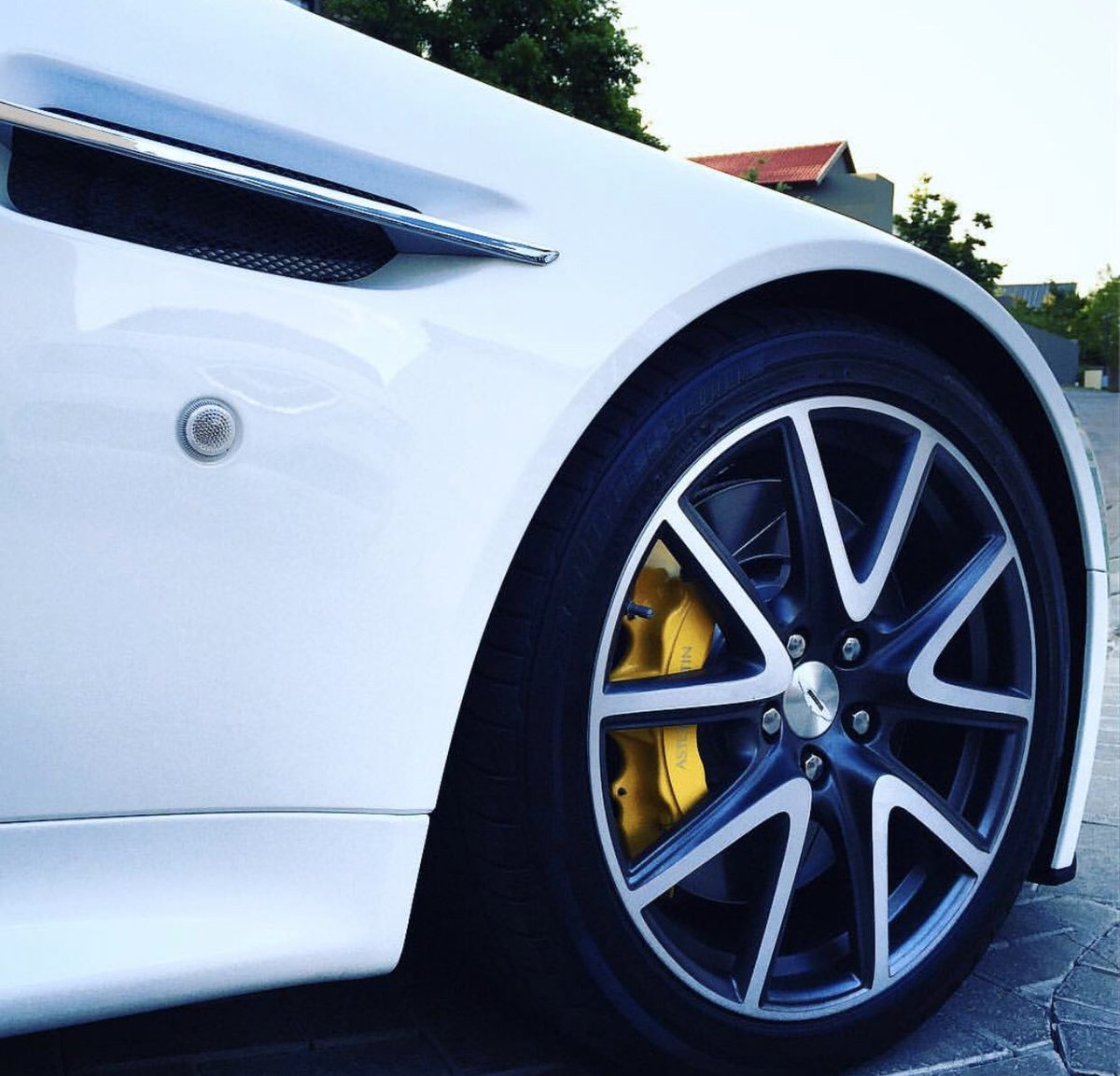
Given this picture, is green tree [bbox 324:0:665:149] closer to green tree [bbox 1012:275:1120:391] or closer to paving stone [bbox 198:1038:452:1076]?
paving stone [bbox 198:1038:452:1076]

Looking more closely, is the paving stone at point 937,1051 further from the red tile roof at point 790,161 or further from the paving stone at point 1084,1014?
the red tile roof at point 790,161

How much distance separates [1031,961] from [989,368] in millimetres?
891

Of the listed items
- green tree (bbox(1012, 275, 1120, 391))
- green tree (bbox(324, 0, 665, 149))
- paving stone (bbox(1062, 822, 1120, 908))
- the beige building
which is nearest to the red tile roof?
the beige building

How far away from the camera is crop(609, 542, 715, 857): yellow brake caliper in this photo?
1.52 metres

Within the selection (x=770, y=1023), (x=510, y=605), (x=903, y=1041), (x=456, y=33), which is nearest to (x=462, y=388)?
(x=510, y=605)

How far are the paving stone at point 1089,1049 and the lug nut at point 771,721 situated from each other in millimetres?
602

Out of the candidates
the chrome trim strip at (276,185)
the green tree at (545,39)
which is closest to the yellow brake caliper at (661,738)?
the chrome trim strip at (276,185)

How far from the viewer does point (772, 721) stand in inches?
58.5

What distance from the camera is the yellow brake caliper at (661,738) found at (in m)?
1.52

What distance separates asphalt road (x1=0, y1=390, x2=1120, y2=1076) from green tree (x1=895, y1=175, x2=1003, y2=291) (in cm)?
4474

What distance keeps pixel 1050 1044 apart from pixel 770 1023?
0.45 meters

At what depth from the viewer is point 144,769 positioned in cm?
111

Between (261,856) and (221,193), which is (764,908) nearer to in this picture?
(261,856)

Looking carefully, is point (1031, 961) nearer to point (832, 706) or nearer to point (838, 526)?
point (832, 706)
